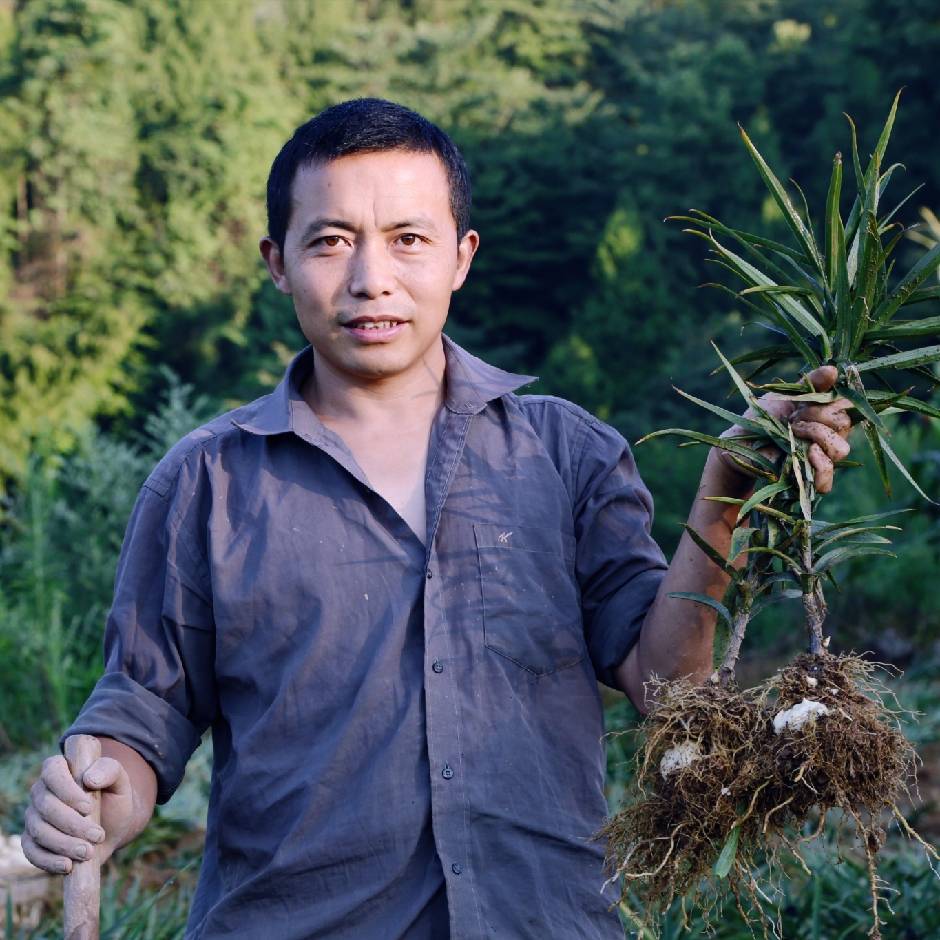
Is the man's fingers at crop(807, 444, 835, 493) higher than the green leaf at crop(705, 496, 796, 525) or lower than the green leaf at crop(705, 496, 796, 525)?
higher

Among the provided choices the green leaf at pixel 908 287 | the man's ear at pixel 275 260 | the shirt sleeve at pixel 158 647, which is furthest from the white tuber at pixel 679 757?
the man's ear at pixel 275 260

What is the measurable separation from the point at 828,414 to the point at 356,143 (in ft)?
2.85

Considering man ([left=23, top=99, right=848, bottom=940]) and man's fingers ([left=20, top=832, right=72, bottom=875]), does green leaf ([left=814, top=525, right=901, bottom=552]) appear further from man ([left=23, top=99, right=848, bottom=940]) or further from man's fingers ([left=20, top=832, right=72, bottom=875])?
man's fingers ([left=20, top=832, right=72, bottom=875])

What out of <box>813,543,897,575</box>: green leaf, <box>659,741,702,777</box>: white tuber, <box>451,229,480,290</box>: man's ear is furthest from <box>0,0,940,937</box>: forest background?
<box>659,741,702,777</box>: white tuber

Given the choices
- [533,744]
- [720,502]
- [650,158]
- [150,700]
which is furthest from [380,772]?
[650,158]

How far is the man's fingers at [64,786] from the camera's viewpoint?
2.10m

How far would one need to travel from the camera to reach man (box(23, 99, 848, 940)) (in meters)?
2.09

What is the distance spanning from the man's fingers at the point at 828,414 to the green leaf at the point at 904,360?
0.07m

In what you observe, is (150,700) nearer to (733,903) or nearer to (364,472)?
(364,472)

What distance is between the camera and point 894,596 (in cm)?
852

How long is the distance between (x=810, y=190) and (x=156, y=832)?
1961cm

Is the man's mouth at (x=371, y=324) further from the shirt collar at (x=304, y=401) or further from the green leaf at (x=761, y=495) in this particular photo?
the green leaf at (x=761, y=495)

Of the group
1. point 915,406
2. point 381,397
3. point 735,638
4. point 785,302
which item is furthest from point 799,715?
point 381,397

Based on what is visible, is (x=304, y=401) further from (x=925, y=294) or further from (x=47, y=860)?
(x=925, y=294)
